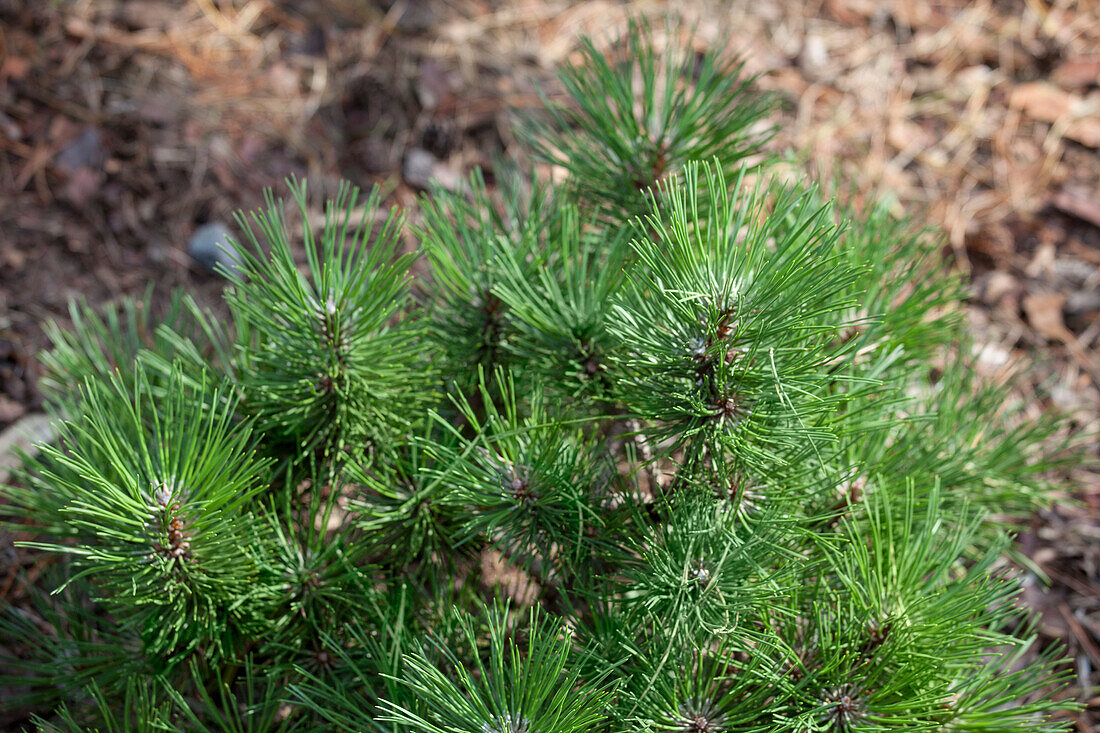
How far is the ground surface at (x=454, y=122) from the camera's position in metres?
1.83

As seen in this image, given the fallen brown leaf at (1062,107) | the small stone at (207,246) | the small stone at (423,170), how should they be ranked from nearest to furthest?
the small stone at (207,246)
the small stone at (423,170)
the fallen brown leaf at (1062,107)

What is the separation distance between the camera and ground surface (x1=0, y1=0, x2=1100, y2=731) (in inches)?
72.1

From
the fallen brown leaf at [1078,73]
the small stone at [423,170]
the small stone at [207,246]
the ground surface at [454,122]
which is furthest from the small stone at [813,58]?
the small stone at [207,246]

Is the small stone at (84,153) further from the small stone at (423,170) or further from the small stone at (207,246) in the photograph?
the small stone at (423,170)

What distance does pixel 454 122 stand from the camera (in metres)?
2.05

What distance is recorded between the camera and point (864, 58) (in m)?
2.31

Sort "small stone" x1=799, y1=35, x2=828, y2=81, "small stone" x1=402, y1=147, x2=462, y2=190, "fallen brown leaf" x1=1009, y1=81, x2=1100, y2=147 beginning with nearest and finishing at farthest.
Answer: "small stone" x1=402, y1=147, x2=462, y2=190
"fallen brown leaf" x1=1009, y1=81, x2=1100, y2=147
"small stone" x1=799, y1=35, x2=828, y2=81

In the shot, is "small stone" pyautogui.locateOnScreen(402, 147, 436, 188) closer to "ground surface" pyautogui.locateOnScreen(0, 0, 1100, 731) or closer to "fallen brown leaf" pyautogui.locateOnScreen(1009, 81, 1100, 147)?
"ground surface" pyautogui.locateOnScreen(0, 0, 1100, 731)

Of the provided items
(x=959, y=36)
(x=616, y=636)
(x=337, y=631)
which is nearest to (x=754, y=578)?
(x=616, y=636)

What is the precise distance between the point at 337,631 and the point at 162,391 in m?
0.39

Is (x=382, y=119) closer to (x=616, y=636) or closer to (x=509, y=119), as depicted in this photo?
(x=509, y=119)

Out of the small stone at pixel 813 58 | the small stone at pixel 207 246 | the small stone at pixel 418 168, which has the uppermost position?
the small stone at pixel 813 58

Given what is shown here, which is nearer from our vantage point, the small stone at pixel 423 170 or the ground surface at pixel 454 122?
the ground surface at pixel 454 122

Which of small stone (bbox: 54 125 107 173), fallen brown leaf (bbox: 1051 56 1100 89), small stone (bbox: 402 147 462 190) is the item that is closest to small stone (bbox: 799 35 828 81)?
fallen brown leaf (bbox: 1051 56 1100 89)
